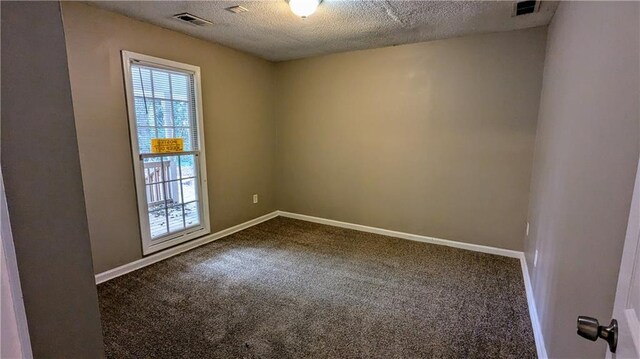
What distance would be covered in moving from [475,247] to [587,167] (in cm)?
235

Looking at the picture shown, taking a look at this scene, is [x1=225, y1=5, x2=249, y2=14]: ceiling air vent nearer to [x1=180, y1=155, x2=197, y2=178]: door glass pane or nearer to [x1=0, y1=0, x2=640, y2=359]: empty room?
[x1=0, y1=0, x2=640, y2=359]: empty room

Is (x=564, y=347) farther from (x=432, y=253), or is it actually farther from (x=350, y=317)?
(x=432, y=253)

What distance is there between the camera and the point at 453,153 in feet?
11.1

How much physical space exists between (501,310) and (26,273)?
2701 mm

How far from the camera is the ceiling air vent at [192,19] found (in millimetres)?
2602

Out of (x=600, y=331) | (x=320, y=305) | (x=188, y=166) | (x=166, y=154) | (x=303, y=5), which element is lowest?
(x=320, y=305)

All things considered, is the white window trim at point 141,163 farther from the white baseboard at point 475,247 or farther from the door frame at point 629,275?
the door frame at point 629,275

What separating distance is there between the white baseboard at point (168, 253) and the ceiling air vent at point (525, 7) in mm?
3737

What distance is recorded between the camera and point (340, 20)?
2.72 meters

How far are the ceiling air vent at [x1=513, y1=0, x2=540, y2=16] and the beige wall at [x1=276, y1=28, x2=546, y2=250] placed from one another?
0.50m

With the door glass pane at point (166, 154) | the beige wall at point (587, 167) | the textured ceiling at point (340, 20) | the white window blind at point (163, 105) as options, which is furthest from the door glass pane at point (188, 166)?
the beige wall at point (587, 167)

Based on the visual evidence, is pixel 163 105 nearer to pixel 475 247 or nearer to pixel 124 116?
pixel 124 116

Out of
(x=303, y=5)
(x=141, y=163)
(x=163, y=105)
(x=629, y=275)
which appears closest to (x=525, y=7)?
(x=303, y=5)

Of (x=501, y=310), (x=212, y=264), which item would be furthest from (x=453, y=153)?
(x=212, y=264)
